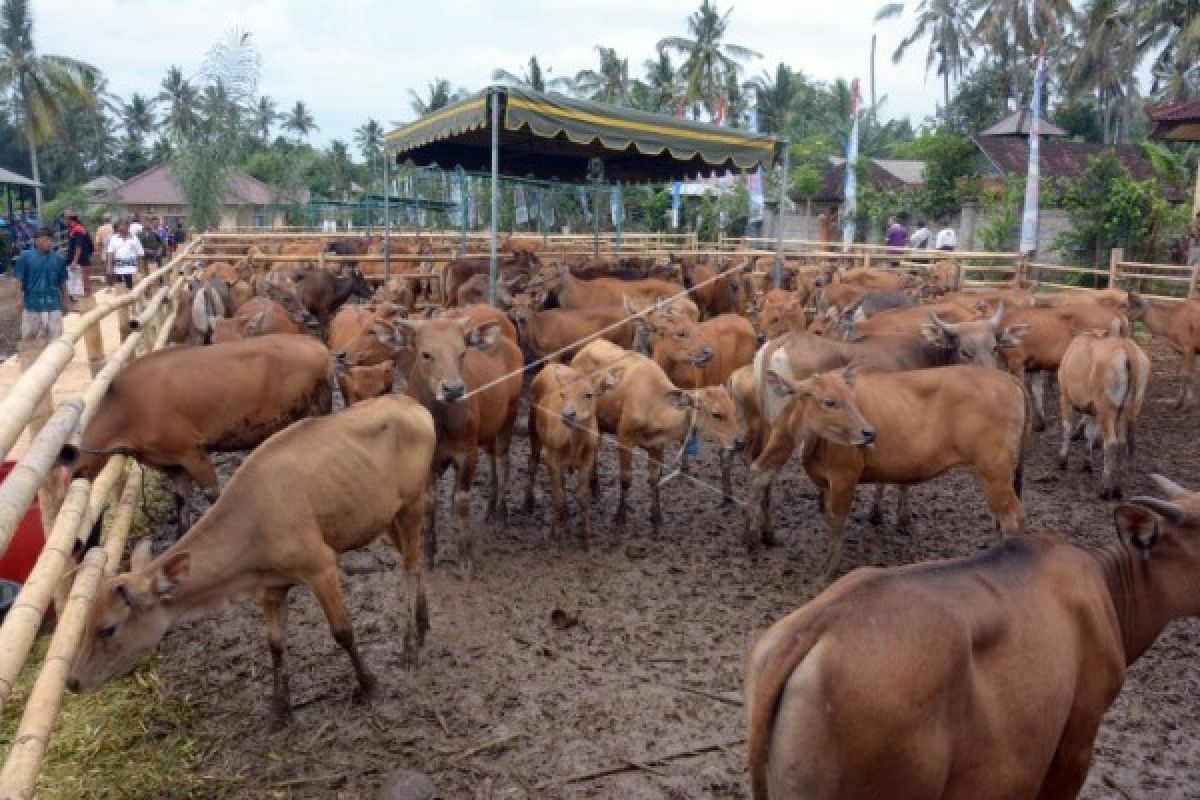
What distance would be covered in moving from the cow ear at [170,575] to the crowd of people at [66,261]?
29.6 feet

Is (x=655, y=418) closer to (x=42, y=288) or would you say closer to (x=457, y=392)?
(x=457, y=392)

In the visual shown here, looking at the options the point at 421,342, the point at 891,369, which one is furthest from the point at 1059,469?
the point at 421,342

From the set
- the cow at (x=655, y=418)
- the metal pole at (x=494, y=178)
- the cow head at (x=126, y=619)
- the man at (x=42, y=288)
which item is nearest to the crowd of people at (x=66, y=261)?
the man at (x=42, y=288)

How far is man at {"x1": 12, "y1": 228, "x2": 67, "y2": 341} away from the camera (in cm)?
1469

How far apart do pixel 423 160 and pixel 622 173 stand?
474 cm

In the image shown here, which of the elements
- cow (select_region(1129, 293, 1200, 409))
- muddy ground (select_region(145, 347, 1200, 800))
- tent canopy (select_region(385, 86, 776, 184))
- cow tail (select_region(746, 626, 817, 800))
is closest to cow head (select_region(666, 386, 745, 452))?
muddy ground (select_region(145, 347, 1200, 800))

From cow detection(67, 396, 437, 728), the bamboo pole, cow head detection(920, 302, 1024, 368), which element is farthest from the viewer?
cow head detection(920, 302, 1024, 368)

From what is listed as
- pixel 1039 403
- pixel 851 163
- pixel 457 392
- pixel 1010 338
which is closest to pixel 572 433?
pixel 457 392

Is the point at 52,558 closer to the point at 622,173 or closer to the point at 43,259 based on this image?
the point at 43,259

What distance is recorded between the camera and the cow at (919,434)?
7.32 metres

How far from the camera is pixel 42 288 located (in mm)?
14695

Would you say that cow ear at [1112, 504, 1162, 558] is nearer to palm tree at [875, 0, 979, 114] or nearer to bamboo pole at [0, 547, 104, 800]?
bamboo pole at [0, 547, 104, 800]

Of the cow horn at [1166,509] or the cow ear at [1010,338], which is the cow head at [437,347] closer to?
the cow horn at [1166,509]

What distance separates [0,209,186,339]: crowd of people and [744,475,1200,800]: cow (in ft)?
38.5
